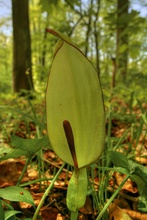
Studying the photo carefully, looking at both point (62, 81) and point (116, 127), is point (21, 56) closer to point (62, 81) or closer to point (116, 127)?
point (116, 127)

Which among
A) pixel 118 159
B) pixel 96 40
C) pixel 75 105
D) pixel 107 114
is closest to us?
pixel 75 105

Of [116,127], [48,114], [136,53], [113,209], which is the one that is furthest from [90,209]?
[136,53]

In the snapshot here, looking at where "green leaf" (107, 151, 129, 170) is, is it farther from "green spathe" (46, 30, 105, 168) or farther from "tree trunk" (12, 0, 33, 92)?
"tree trunk" (12, 0, 33, 92)

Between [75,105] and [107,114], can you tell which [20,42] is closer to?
[107,114]

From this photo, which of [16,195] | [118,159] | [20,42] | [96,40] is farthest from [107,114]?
[20,42]

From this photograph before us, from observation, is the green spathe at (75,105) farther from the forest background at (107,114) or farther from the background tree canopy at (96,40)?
the background tree canopy at (96,40)
